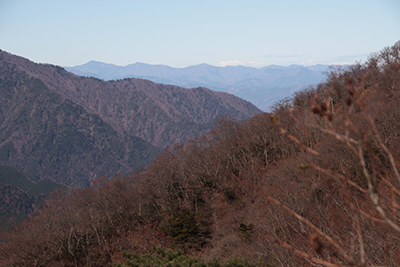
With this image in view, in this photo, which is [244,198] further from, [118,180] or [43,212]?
[43,212]

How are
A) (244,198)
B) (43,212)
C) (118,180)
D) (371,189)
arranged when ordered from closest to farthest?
(371,189) < (244,198) < (118,180) < (43,212)

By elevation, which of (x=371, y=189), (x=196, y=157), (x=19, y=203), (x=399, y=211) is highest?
(x=371, y=189)

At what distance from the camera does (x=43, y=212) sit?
164 ft

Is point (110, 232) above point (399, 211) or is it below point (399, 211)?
below

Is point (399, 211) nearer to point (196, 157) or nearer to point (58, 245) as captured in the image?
point (58, 245)

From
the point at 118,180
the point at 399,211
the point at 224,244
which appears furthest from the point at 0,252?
the point at 399,211

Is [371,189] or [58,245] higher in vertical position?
[371,189]

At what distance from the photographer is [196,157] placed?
48.2m

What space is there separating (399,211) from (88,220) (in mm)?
39467

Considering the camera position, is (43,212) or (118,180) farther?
(43,212)

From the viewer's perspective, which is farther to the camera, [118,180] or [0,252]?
[118,180]

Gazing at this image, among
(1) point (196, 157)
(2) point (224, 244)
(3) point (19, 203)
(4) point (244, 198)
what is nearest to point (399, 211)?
(2) point (224, 244)

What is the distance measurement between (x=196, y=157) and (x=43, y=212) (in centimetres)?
2800

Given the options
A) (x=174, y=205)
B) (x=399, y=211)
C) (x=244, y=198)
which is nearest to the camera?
(x=399, y=211)
